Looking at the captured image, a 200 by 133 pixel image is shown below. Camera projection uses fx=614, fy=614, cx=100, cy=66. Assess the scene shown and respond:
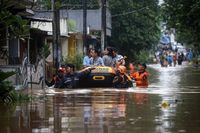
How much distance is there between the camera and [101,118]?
42.0ft

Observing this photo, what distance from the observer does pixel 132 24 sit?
182ft

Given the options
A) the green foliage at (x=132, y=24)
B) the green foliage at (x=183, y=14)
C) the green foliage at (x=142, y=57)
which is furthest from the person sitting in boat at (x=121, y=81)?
the green foliage at (x=142, y=57)

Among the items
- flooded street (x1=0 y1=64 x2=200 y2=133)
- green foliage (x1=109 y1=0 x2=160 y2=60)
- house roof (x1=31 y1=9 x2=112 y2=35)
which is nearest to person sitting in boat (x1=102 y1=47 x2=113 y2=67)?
flooded street (x1=0 y1=64 x2=200 y2=133)

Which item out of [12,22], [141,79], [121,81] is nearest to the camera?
[12,22]

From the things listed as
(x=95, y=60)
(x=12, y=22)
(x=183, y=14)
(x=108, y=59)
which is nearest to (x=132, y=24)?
(x=183, y=14)

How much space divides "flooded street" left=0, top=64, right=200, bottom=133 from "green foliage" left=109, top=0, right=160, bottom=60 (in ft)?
120

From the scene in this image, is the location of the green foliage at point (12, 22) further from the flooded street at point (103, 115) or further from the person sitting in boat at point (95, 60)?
the person sitting in boat at point (95, 60)

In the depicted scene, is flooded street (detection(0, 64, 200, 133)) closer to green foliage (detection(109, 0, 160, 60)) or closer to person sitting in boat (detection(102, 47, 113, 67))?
person sitting in boat (detection(102, 47, 113, 67))

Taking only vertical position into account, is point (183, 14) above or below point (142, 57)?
above

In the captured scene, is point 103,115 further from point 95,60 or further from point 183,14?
point 183,14

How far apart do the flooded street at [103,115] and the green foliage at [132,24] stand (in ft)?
120

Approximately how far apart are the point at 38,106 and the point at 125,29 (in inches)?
1567

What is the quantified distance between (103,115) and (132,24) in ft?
140

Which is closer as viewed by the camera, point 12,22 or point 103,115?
point 103,115
